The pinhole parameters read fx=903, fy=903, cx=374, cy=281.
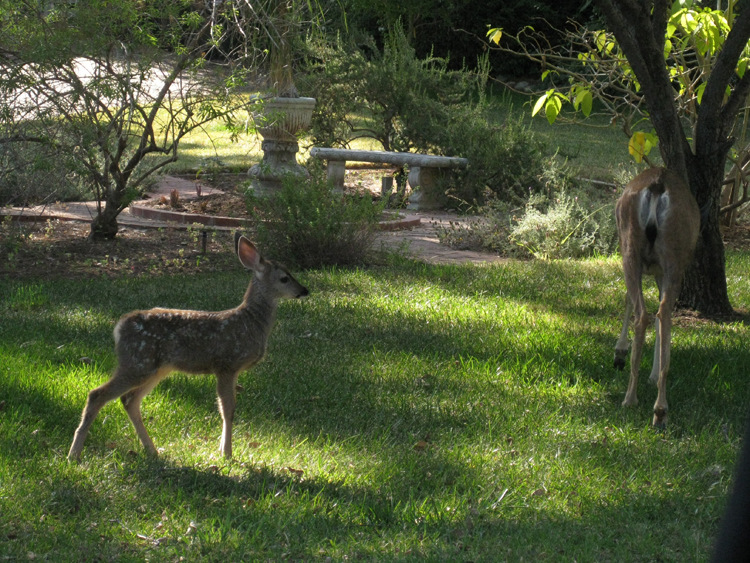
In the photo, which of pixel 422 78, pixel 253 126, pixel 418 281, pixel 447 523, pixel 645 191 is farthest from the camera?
pixel 422 78

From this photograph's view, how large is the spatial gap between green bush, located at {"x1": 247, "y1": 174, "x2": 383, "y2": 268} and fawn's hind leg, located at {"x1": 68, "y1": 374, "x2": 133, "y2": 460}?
5.05 metres

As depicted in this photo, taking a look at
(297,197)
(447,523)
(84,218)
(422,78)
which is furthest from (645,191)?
(422,78)

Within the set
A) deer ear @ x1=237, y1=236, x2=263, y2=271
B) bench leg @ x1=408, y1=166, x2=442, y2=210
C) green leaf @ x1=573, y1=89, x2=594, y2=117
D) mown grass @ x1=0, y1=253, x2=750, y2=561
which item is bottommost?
mown grass @ x1=0, y1=253, x2=750, y2=561

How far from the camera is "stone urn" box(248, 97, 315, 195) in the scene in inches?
521

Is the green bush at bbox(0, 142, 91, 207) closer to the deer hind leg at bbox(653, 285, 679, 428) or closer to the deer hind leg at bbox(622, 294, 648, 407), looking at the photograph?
the deer hind leg at bbox(622, 294, 648, 407)

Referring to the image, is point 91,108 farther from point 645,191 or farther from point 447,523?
point 447,523

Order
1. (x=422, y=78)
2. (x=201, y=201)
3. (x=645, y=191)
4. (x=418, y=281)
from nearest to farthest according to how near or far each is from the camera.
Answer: (x=645, y=191)
(x=418, y=281)
(x=201, y=201)
(x=422, y=78)

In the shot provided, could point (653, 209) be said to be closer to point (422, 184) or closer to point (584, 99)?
point (584, 99)

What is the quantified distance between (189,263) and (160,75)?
2.17m

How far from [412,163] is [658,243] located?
8204mm

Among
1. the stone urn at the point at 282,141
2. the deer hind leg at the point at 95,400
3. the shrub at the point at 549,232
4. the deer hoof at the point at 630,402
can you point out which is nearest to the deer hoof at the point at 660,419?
the deer hoof at the point at 630,402

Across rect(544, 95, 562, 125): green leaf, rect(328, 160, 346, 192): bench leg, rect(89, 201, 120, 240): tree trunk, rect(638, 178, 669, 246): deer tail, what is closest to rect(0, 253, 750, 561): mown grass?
rect(638, 178, 669, 246): deer tail

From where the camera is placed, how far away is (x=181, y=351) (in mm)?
4887

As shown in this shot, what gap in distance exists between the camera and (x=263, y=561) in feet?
12.7
